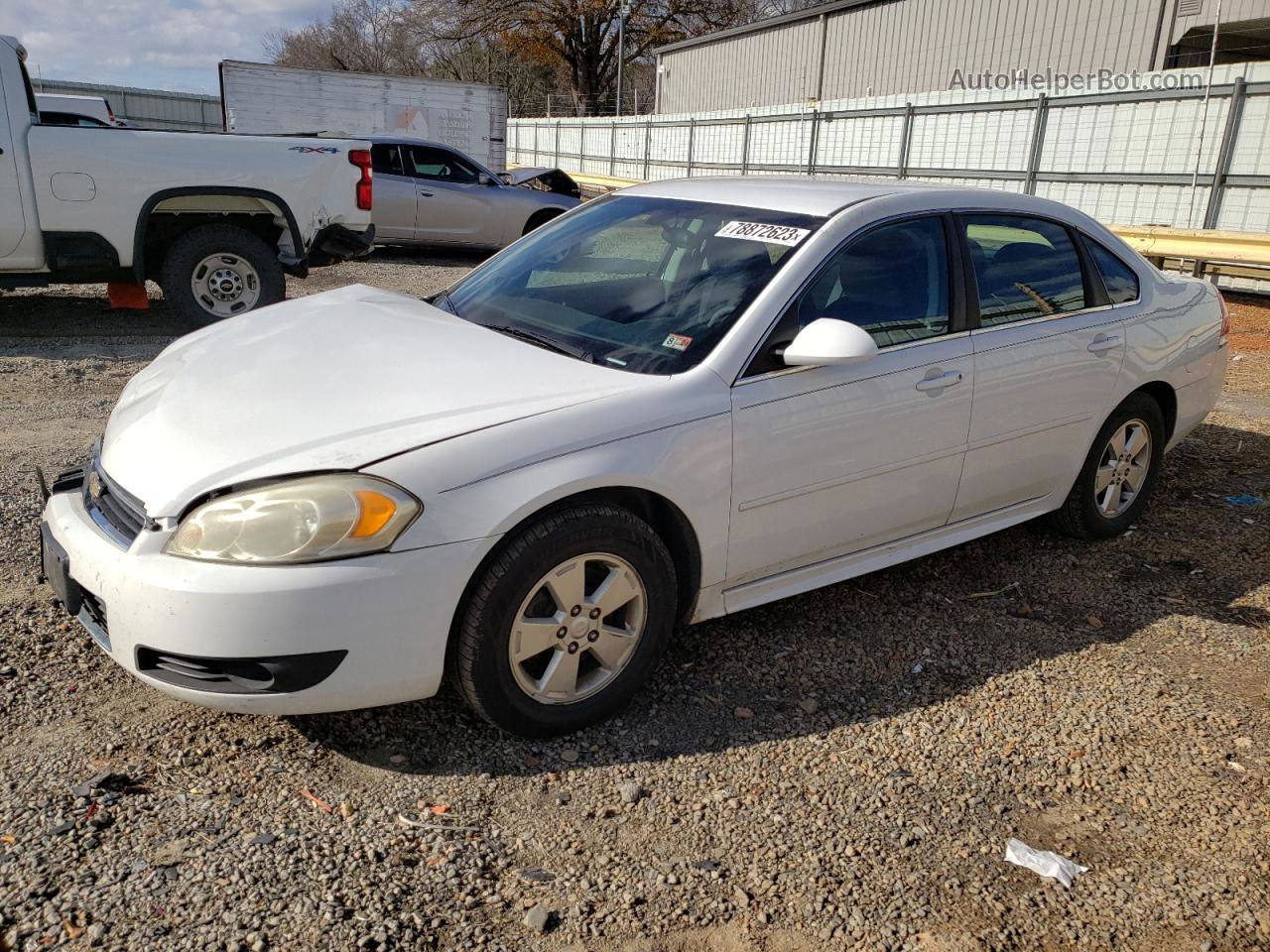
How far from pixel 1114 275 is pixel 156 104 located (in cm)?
3913

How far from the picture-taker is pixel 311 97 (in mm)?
20656

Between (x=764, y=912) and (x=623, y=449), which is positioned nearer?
(x=764, y=912)

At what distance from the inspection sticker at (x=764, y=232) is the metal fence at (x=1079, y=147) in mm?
7510

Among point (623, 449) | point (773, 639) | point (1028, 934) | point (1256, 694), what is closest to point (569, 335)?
point (623, 449)

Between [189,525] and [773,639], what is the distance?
2095mm

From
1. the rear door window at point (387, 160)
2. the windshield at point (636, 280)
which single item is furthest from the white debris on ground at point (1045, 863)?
the rear door window at point (387, 160)

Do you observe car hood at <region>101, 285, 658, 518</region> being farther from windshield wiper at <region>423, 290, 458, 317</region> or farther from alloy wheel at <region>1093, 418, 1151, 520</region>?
alloy wheel at <region>1093, 418, 1151, 520</region>

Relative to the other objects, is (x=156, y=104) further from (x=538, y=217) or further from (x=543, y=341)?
(x=543, y=341)

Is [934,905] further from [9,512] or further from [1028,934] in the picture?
[9,512]

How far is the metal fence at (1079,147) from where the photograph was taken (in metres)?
12.2

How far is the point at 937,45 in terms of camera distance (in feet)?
78.0

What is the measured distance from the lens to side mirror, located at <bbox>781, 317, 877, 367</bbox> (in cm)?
318

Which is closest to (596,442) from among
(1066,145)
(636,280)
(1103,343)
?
(636,280)

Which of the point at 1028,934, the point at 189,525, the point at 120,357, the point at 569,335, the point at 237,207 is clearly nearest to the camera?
the point at 1028,934
